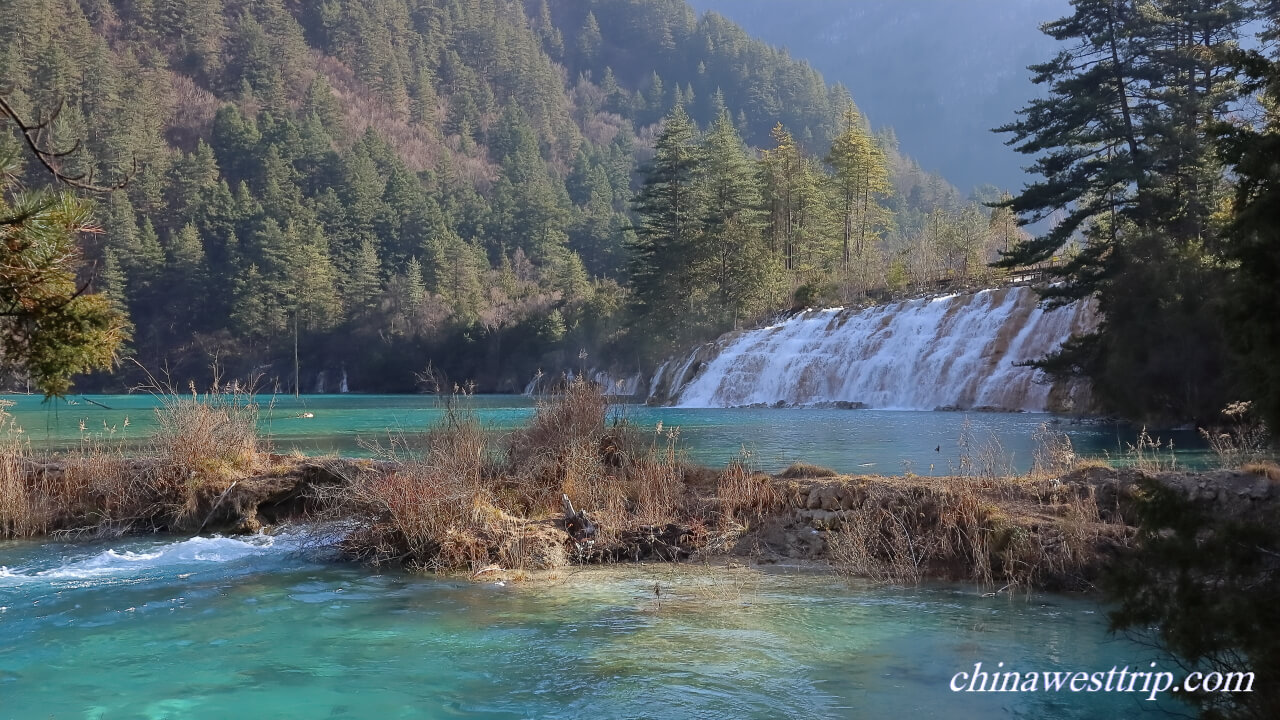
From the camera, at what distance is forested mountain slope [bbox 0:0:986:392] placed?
69.5m

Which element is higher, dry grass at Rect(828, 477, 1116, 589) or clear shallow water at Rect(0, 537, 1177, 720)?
dry grass at Rect(828, 477, 1116, 589)

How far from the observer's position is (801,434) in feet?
75.4

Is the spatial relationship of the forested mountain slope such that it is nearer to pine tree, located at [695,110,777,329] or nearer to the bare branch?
pine tree, located at [695,110,777,329]

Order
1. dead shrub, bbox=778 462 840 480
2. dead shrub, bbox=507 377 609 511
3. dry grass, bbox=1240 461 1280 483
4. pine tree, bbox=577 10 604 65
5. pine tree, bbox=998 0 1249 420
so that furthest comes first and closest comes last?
pine tree, bbox=577 10 604 65 < pine tree, bbox=998 0 1249 420 < dead shrub, bbox=778 462 840 480 < dead shrub, bbox=507 377 609 511 < dry grass, bbox=1240 461 1280 483

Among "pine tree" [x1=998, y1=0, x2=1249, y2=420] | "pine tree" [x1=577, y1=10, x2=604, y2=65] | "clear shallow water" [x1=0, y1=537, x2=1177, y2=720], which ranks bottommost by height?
"clear shallow water" [x1=0, y1=537, x2=1177, y2=720]

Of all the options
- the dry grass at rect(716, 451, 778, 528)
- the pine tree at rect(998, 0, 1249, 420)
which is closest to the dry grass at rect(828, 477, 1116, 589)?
the dry grass at rect(716, 451, 778, 528)

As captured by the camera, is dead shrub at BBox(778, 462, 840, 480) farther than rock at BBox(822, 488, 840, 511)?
Yes

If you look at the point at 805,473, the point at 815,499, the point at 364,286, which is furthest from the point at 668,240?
the point at 815,499

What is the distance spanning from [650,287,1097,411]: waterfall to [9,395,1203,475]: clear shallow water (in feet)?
6.54

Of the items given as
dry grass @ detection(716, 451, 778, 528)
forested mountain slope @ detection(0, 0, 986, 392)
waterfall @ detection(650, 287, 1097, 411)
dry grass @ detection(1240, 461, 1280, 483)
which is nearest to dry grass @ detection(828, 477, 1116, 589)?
dry grass @ detection(716, 451, 778, 528)

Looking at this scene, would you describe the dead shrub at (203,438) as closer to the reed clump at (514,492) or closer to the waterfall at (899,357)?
the reed clump at (514,492)

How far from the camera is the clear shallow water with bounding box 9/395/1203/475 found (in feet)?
53.4

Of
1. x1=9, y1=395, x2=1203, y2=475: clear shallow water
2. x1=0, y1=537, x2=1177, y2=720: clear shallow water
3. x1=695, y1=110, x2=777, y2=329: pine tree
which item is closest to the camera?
x1=0, y1=537, x2=1177, y2=720: clear shallow water

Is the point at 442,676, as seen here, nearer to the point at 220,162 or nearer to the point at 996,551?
the point at 996,551
